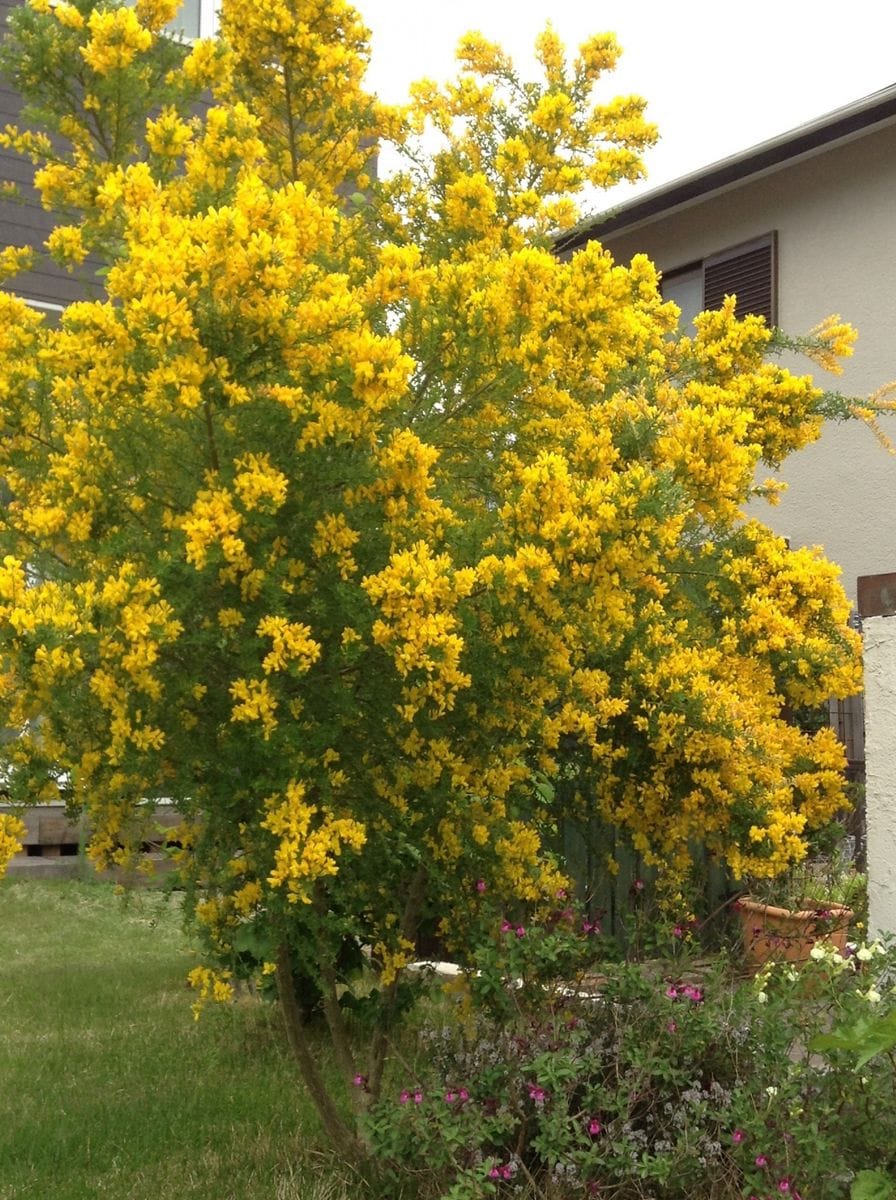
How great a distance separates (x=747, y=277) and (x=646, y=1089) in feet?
29.9

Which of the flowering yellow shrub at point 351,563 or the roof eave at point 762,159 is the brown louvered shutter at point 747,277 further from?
the flowering yellow shrub at point 351,563

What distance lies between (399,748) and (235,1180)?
1411mm

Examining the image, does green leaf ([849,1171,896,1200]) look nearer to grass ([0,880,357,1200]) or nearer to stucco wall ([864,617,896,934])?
stucco wall ([864,617,896,934])

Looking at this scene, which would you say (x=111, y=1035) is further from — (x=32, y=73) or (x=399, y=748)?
(x=32, y=73)

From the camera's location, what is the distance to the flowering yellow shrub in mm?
3389

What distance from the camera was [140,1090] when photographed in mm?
5129

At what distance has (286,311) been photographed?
3.45m

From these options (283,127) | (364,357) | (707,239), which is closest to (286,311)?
(364,357)

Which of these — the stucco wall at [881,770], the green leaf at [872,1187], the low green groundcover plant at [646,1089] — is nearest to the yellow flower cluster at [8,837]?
the low green groundcover plant at [646,1089]

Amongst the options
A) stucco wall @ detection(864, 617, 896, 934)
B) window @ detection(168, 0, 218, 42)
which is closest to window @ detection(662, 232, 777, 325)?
window @ detection(168, 0, 218, 42)

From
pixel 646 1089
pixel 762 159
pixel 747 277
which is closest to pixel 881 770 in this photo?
pixel 646 1089

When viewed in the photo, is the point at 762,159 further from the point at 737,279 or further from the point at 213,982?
the point at 213,982

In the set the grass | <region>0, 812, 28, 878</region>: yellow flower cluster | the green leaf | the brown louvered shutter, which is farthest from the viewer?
the brown louvered shutter

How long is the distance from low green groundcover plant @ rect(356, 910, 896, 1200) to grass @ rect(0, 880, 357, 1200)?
1.69 ft
